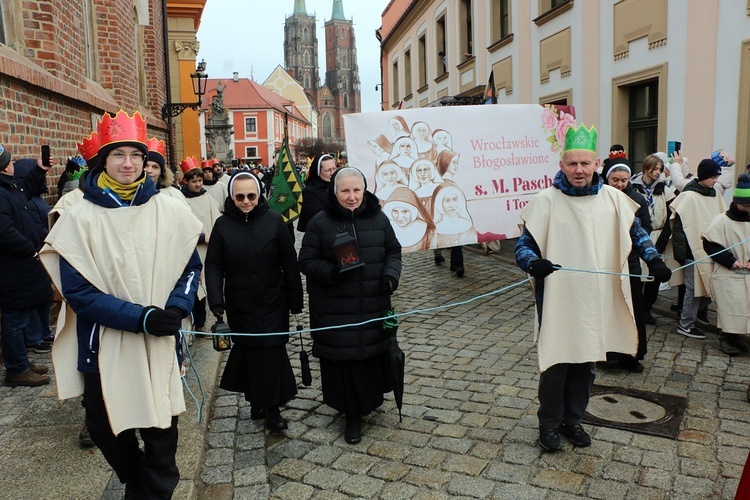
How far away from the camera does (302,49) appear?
433 ft

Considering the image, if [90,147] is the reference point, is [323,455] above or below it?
below

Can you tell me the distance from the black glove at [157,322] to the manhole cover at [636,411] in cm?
297

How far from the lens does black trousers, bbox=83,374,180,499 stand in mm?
2947

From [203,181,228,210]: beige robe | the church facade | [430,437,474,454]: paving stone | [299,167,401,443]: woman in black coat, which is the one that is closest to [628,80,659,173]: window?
[203,181,228,210]: beige robe

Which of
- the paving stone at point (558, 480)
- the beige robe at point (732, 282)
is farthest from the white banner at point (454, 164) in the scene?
the paving stone at point (558, 480)

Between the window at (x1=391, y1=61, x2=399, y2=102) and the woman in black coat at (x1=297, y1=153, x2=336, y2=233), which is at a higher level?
the window at (x1=391, y1=61, x2=399, y2=102)

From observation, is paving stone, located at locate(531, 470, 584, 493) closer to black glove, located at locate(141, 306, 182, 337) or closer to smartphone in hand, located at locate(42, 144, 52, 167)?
black glove, located at locate(141, 306, 182, 337)

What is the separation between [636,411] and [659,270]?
1.24 metres

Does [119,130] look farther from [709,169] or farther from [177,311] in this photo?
[709,169]

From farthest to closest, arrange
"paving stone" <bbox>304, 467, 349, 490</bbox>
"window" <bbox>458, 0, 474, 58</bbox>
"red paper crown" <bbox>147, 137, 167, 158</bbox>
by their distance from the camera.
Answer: "window" <bbox>458, 0, 474, 58</bbox>, "red paper crown" <bbox>147, 137, 167, 158</bbox>, "paving stone" <bbox>304, 467, 349, 490</bbox>

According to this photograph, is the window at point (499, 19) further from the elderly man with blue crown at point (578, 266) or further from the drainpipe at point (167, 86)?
the elderly man with blue crown at point (578, 266)

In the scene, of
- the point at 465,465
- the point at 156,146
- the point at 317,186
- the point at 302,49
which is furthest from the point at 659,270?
the point at 302,49

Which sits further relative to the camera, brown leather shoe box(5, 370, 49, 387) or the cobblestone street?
brown leather shoe box(5, 370, 49, 387)

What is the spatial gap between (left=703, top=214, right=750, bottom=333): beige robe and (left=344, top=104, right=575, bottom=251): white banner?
111 inches
